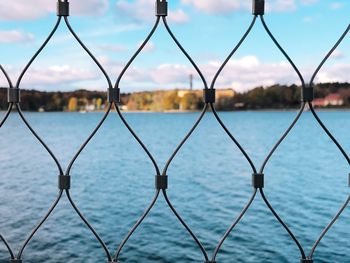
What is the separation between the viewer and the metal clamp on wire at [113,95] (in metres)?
2.42

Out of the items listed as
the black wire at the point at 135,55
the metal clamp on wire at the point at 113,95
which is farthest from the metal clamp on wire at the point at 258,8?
the metal clamp on wire at the point at 113,95

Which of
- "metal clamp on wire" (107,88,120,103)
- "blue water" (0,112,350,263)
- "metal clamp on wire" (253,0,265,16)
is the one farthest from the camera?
"blue water" (0,112,350,263)

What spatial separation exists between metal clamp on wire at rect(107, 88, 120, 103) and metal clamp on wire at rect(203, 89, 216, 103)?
43cm

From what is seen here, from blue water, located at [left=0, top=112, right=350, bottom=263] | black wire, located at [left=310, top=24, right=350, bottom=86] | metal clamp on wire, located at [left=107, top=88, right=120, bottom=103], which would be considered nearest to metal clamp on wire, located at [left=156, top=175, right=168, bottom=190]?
metal clamp on wire, located at [left=107, top=88, right=120, bottom=103]

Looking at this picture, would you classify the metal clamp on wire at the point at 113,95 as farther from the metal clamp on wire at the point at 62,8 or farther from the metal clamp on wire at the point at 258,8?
A: the metal clamp on wire at the point at 258,8

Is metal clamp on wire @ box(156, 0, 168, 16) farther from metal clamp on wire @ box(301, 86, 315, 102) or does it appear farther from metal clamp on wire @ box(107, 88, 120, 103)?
metal clamp on wire @ box(301, 86, 315, 102)

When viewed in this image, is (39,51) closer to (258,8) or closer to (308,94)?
(258,8)

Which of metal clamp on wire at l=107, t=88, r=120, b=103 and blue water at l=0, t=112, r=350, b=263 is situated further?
blue water at l=0, t=112, r=350, b=263

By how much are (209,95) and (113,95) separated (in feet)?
1.57

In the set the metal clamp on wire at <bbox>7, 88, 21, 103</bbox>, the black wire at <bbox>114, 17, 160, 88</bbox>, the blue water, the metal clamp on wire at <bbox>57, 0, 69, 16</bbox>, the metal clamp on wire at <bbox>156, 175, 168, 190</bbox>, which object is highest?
the metal clamp on wire at <bbox>57, 0, 69, 16</bbox>

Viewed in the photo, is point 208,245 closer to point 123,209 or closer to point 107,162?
point 123,209

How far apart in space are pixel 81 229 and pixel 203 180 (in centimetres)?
2015

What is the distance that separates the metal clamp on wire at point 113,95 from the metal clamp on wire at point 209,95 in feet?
1.43

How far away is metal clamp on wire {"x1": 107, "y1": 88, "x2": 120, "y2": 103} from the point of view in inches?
95.2
